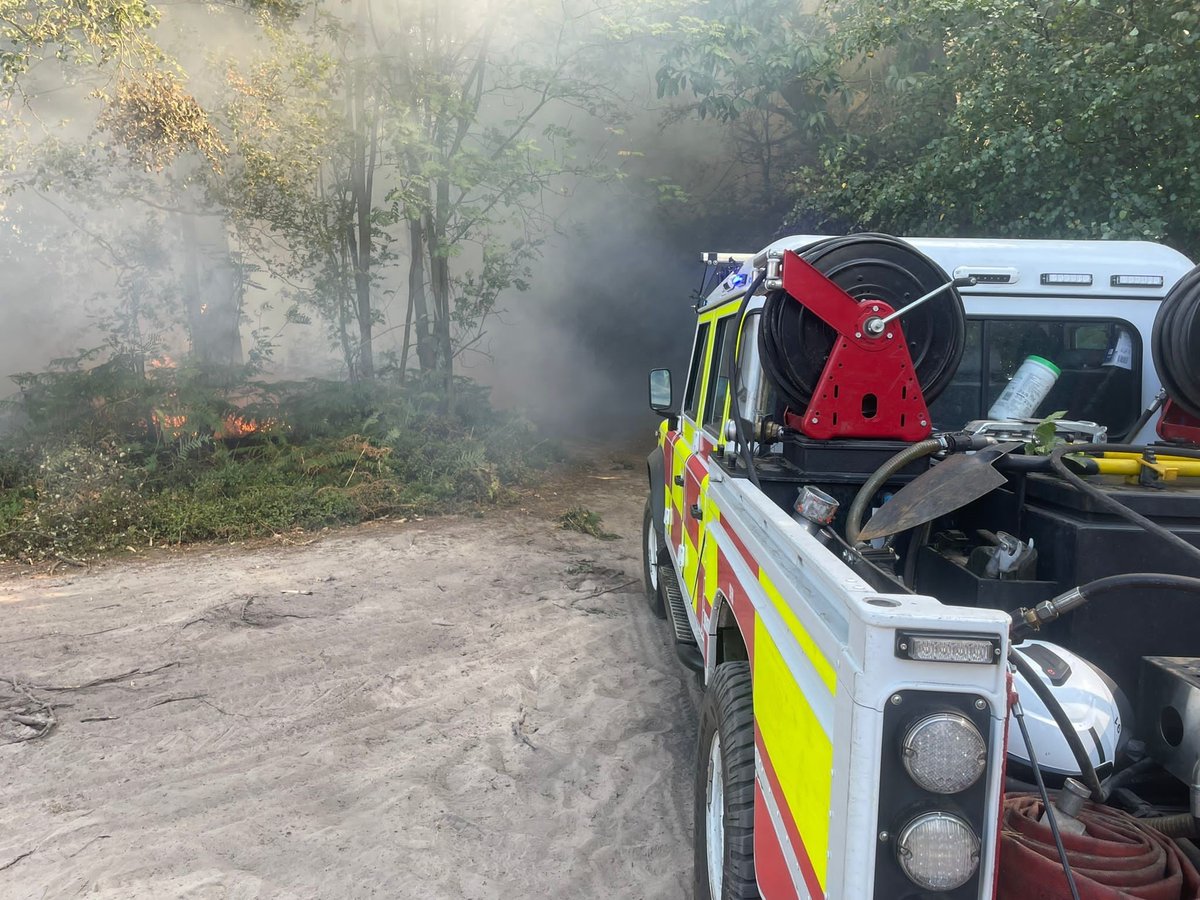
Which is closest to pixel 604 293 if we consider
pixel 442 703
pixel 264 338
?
pixel 264 338

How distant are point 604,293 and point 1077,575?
40.4 feet

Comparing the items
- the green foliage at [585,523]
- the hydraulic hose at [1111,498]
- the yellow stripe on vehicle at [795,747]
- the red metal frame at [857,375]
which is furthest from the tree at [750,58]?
the yellow stripe on vehicle at [795,747]

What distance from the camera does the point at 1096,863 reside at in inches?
54.8

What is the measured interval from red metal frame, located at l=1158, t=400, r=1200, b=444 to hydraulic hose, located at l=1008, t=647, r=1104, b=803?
1.76 m

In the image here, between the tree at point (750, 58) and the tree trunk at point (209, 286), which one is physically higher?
the tree at point (750, 58)

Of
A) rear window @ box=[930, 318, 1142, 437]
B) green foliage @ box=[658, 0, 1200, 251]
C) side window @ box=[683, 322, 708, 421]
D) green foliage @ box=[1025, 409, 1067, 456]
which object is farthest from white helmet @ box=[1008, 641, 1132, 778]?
green foliage @ box=[658, 0, 1200, 251]

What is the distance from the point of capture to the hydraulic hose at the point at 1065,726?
1.55 metres

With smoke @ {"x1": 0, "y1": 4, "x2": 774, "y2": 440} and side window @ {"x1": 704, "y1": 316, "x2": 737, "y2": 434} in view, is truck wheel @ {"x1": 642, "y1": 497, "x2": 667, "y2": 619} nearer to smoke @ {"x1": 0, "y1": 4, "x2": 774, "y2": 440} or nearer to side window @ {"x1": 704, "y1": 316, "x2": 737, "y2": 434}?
side window @ {"x1": 704, "y1": 316, "x2": 737, "y2": 434}

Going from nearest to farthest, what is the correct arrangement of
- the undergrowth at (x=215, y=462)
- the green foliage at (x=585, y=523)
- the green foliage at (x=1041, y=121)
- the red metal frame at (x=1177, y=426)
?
1. the red metal frame at (x=1177, y=426)
2. the green foliage at (x=1041, y=121)
3. the undergrowth at (x=215, y=462)
4. the green foliage at (x=585, y=523)

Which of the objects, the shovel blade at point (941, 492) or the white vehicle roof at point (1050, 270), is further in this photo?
the white vehicle roof at point (1050, 270)

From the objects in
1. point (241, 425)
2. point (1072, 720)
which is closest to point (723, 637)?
point (1072, 720)

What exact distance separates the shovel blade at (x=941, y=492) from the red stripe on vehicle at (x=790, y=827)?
0.63 m

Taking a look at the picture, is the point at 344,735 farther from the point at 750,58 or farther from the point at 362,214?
the point at 750,58

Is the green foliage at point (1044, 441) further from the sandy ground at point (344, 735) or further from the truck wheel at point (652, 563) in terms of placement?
the truck wheel at point (652, 563)
